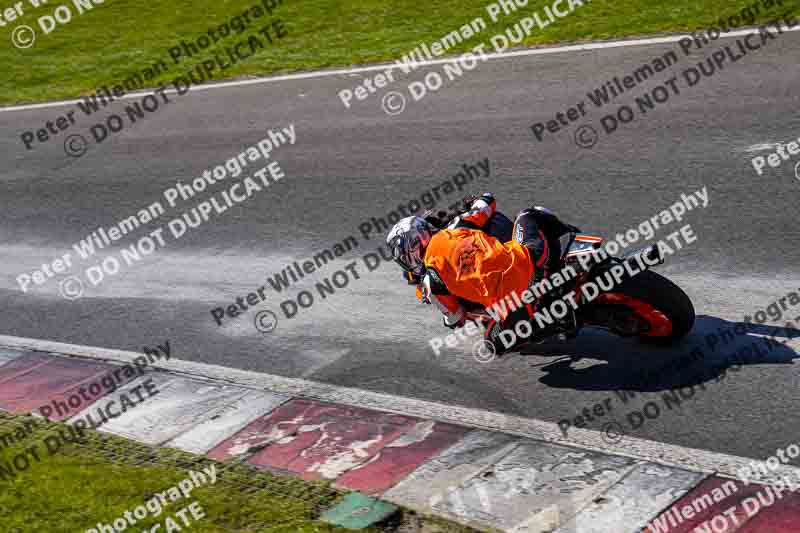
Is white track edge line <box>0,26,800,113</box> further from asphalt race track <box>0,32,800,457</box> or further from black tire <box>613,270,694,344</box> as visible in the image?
black tire <box>613,270,694,344</box>

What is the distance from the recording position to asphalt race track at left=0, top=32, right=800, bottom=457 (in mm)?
7812

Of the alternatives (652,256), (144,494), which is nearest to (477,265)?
(652,256)

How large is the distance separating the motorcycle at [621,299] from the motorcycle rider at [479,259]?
0.10 m

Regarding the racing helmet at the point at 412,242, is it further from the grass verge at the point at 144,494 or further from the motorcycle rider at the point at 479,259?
the grass verge at the point at 144,494

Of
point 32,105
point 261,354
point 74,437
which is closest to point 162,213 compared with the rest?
point 261,354

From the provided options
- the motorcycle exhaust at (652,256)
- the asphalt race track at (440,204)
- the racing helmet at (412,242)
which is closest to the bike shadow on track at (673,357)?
the asphalt race track at (440,204)

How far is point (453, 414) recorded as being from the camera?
770cm

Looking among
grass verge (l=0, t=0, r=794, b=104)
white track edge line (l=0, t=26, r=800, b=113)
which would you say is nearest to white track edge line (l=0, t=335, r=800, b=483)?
white track edge line (l=0, t=26, r=800, b=113)

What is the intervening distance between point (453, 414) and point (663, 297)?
1895 millimetres

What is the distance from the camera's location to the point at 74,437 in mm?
8281

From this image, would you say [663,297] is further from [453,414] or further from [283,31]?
[283,31]

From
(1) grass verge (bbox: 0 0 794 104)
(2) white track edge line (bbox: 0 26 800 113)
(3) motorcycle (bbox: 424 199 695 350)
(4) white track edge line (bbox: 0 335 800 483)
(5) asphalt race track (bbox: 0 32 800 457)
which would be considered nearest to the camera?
(4) white track edge line (bbox: 0 335 800 483)

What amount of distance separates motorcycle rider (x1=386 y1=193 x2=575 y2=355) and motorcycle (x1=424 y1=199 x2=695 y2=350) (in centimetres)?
10

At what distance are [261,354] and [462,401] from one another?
242 centimetres
